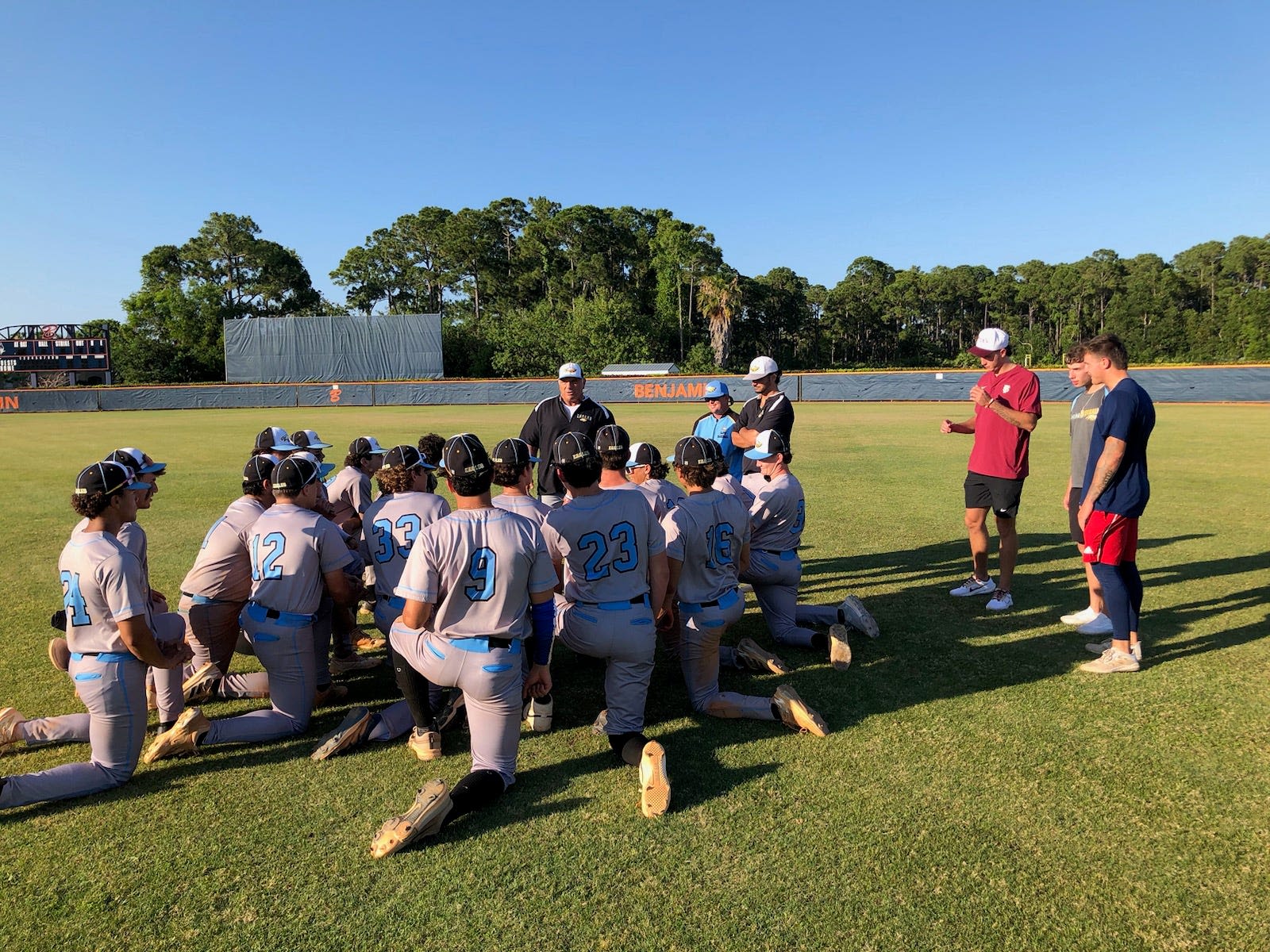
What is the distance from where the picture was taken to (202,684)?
4.91 meters

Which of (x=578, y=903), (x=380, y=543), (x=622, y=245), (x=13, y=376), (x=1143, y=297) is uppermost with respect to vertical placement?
(x=622, y=245)

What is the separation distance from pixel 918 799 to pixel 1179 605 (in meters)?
4.81

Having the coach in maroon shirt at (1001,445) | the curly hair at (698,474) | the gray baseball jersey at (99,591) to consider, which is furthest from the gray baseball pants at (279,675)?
the coach in maroon shirt at (1001,445)

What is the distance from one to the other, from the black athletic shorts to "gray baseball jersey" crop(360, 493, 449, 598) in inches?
192

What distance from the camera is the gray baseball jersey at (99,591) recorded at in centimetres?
360

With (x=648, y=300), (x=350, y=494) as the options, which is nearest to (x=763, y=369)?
(x=350, y=494)

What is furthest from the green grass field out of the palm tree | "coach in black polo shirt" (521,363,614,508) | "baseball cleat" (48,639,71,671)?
the palm tree

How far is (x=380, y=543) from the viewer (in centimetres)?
477

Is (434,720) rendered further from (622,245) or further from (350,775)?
(622,245)

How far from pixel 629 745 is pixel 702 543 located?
1278 millimetres

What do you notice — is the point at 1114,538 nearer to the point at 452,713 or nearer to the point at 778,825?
the point at 778,825

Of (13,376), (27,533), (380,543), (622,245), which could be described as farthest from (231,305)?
(380,543)

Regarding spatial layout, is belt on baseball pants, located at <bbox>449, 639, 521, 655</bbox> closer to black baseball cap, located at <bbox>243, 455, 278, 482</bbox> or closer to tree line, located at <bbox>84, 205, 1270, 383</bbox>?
black baseball cap, located at <bbox>243, 455, 278, 482</bbox>

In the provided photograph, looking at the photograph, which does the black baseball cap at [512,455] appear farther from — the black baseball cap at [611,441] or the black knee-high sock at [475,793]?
the black knee-high sock at [475,793]
